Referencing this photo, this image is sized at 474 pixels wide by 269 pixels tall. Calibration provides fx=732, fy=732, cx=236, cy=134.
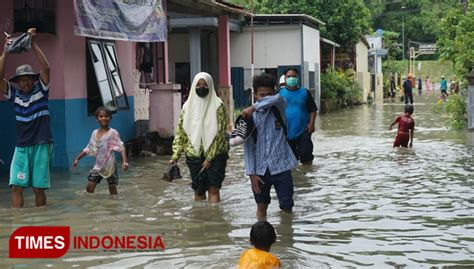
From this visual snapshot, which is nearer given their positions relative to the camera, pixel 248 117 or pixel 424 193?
pixel 248 117

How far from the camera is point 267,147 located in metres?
7.65

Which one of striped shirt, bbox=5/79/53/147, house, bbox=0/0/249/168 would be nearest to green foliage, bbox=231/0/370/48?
house, bbox=0/0/249/168

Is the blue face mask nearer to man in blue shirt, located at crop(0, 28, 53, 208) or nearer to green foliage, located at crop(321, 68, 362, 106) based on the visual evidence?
man in blue shirt, located at crop(0, 28, 53, 208)

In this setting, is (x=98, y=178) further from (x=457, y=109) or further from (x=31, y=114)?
(x=457, y=109)

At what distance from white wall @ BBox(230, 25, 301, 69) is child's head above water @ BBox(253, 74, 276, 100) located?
69.8 ft

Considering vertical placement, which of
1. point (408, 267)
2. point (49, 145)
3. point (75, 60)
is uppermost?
point (75, 60)

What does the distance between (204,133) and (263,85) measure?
1.41 metres

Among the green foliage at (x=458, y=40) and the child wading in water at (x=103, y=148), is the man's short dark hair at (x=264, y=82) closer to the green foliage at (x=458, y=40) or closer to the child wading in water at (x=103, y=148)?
the child wading in water at (x=103, y=148)

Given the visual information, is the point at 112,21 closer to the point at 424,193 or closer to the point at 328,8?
the point at 424,193

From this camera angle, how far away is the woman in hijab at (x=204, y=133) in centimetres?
861

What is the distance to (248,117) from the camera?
7.60m

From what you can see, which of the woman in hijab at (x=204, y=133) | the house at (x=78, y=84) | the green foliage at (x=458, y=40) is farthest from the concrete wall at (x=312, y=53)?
the woman in hijab at (x=204, y=133)

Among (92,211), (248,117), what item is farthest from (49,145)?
(248,117)

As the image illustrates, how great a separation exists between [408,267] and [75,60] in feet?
26.8
